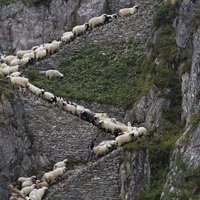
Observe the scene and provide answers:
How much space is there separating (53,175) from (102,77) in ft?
36.1

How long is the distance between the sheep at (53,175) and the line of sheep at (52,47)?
13.0 m

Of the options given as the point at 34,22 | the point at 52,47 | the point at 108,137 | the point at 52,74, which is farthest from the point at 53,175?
the point at 34,22

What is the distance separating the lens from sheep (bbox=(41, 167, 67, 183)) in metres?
45.6

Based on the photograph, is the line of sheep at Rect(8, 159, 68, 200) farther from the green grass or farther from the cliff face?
the green grass

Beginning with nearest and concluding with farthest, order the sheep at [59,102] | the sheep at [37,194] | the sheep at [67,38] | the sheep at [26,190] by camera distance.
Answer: the sheep at [37,194] → the sheep at [26,190] → the sheep at [59,102] → the sheep at [67,38]

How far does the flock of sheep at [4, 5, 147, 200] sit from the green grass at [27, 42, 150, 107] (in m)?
1.04

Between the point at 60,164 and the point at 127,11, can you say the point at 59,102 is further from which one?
the point at 127,11

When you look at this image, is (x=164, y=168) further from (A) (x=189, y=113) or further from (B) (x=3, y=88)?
(B) (x=3, y=88)

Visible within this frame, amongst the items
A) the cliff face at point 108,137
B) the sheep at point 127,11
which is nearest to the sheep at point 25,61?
the cliff face at point 108,137

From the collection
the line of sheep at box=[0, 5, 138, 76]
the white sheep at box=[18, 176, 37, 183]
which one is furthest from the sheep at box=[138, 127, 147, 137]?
the line of sheep at box=[0, 5, 138, 76]

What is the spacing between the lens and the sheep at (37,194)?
4403 cm

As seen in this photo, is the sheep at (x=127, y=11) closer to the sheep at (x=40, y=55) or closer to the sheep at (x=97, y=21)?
the sheep at (x=97, y=21)

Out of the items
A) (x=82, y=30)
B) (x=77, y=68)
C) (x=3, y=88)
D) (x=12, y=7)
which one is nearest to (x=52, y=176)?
(x=3, y=88)

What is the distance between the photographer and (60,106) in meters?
51.9
